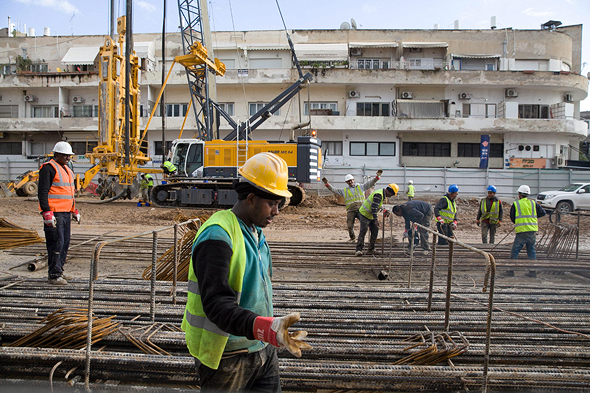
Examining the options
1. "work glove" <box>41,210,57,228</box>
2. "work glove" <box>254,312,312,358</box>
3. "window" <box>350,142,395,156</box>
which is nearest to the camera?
"work glove" <box>254,312,312,358</box>

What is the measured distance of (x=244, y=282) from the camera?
180cm

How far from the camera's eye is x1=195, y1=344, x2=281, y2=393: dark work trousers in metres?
1.76

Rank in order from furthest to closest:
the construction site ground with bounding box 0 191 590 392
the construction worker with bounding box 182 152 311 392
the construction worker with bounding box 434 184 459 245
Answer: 1. the construction worker with bounding box 434 184 459 245
2. the construction site ground with bounding box 0 191 590 392
3. the construction worker with bounding box 182 152 311 392

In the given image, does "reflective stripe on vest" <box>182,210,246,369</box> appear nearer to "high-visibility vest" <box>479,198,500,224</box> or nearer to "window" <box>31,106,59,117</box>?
"high-visibility vest" <box>479,198,500,224</box>

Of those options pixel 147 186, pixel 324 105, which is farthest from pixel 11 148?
pixel 324 105

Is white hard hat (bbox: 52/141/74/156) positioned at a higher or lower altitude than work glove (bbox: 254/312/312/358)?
higher

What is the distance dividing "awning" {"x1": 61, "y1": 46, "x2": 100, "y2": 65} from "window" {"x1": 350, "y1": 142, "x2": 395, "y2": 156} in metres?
21.4

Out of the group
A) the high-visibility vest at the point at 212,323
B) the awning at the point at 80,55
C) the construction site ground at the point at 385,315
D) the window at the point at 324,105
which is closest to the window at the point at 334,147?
the window at the point at 324,105

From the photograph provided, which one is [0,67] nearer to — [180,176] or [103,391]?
[180,176]

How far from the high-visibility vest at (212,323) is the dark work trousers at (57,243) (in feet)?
15.3

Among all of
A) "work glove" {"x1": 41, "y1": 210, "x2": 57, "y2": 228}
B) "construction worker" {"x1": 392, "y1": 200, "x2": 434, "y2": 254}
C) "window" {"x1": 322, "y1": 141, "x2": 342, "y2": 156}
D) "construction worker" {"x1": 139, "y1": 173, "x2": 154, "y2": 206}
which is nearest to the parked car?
"construction worker" {"x1": 392, "y1": 200, "x2": 434, "y2": 254}

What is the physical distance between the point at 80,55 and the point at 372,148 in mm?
23813

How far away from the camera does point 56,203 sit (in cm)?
560

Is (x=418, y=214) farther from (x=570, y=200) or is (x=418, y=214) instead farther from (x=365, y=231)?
(x=570, y=200)
